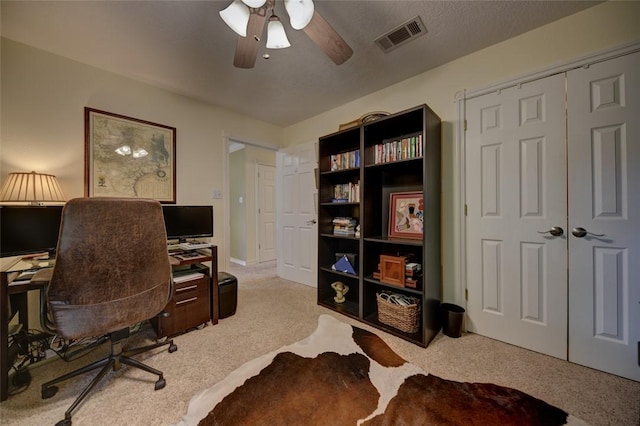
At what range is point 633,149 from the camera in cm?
149

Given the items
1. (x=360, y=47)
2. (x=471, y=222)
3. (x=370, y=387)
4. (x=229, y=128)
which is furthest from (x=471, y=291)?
(x=229, y=128)

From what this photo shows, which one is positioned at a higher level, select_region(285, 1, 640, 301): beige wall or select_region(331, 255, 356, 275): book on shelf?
select_region(285, 1, 640, 301): beige wall

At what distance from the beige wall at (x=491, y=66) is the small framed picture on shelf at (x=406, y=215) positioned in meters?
0.29

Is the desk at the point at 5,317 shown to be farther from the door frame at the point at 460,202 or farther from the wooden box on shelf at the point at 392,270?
the door frame at the point at 460,202

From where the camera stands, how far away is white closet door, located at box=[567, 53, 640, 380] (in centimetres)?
149

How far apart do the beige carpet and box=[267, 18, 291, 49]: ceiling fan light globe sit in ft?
7.16

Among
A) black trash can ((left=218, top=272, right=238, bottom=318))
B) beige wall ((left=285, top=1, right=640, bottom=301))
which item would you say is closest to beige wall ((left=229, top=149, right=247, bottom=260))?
black trash can ((left=218, top=272, right=238, bottom=318))

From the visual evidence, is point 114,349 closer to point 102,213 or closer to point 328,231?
point 102,213

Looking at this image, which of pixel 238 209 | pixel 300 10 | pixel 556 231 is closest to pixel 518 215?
pixel 556 231

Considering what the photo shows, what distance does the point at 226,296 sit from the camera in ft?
7.68

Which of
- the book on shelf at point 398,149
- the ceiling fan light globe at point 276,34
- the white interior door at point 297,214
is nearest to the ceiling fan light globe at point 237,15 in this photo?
the ceiling fan light globe at point 276,34

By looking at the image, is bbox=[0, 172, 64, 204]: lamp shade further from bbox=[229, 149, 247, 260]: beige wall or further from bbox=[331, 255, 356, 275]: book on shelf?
bbox=[229, 149, 247, 260]: beige wall

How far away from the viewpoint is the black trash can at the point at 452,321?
1.97 metres

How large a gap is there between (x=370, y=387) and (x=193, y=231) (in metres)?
2.16
